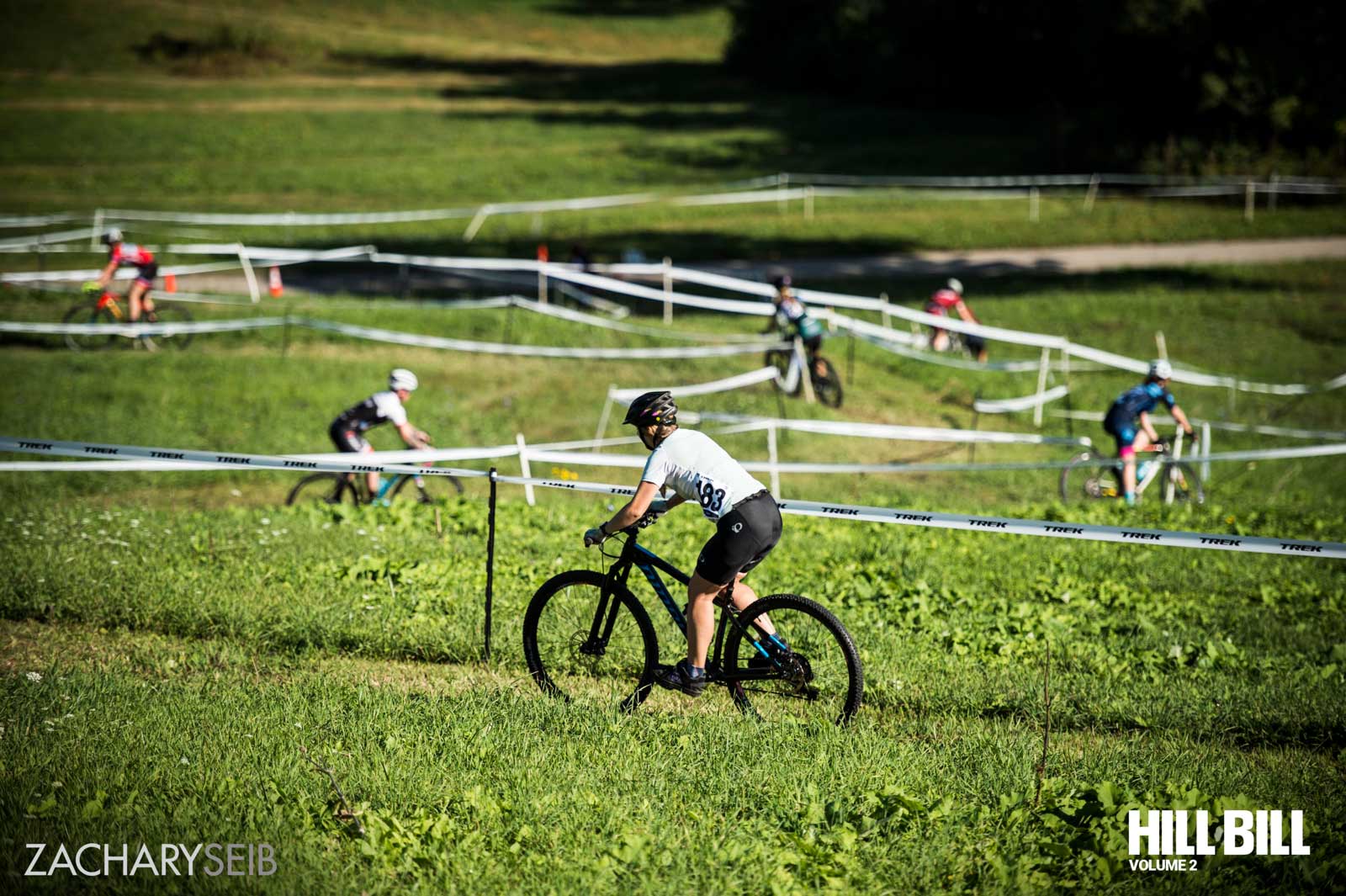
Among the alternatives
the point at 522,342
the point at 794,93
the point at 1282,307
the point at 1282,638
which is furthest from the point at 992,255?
the point at 794,93

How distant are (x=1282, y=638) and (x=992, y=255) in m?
24.4

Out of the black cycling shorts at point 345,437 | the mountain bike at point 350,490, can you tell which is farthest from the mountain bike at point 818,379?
the black cycling shorts at point 345,437

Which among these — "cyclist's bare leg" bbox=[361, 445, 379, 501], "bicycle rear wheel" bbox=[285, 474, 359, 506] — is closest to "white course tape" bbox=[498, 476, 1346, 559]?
"cyclist's bare leg" bbox=[361, 445, 379, 501]

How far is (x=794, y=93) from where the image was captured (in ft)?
214

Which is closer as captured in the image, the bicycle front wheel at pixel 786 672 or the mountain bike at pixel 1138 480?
the bicycle front wheel at pixel 786 672

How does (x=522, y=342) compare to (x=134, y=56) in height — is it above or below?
below

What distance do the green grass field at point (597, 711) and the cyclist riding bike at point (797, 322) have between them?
380 centimetres

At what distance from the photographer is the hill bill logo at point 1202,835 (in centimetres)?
483

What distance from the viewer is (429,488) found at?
13414 millimetres

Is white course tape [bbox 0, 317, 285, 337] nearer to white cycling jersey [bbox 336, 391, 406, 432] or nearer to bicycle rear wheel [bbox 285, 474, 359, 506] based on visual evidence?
bicycle rear wheel [bbox 285, 474, 359, 506]

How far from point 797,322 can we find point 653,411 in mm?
12086

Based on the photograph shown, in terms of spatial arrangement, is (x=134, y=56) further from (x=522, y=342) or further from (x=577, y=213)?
(x=522, y=342)

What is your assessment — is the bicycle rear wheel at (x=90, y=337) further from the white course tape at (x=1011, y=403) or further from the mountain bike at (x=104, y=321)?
the white course tape at (x=1011, y=403)

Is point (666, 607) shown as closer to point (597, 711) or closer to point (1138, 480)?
point (597, 711)
